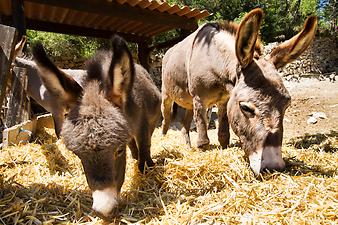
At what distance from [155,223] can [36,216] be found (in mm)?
903

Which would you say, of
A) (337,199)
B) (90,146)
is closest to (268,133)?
(337,199)

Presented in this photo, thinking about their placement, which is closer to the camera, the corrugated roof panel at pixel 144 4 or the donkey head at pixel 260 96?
the donkey head at pixel 260 96

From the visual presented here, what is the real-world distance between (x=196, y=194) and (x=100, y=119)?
111 cm

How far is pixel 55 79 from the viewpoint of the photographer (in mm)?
2314

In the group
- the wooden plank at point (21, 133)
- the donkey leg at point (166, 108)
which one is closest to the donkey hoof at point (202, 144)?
the donkey leg at point (166, 108)

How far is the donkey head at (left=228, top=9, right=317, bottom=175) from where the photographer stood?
2807 millimetres

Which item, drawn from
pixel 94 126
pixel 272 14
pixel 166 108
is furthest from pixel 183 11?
pixel 272 14

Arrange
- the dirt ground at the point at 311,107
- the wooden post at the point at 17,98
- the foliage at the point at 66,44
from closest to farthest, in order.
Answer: the wooden post at the point at 17,98
the dirt ground at the point at 311,107
the foliage at the point at 66,44

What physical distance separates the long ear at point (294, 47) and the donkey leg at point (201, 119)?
4.26ft

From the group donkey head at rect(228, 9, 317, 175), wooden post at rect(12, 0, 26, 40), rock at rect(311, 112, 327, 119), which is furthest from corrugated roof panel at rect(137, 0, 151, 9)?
rock at rect(311, 112, 327, 119)

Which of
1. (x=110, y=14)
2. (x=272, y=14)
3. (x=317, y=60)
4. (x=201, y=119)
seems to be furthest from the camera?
(x=272, y=14)

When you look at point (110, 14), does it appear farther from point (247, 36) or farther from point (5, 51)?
point (5, 51)

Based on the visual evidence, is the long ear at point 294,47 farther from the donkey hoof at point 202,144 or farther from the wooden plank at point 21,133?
the wooden plank at point 21,133

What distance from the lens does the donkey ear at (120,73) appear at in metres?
2.25
